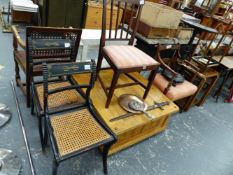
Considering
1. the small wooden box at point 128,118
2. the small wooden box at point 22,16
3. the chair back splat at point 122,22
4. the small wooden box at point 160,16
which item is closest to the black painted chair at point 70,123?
the small wooden box at point 128,118

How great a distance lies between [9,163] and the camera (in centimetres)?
134

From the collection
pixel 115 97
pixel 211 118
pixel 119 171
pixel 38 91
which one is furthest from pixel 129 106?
pixel 211 118

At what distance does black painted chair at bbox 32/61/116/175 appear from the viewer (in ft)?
3.77

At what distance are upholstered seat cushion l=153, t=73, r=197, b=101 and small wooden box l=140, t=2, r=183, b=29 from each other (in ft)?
1.81

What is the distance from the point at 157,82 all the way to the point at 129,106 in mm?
554

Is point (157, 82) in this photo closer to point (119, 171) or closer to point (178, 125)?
point (178, 125)

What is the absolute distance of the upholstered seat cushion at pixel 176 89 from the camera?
2041 millimetres

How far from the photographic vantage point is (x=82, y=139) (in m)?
1.22

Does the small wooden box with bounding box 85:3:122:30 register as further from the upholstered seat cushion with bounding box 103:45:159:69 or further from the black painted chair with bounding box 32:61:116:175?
the black painted chair with bounding box 32:61:116:175

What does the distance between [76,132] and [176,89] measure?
1.22m

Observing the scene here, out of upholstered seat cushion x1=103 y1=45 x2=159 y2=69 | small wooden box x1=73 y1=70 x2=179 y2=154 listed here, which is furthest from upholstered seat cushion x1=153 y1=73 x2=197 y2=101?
upholstered seat cushion x1=103 y1=45 x2=159 y2=69

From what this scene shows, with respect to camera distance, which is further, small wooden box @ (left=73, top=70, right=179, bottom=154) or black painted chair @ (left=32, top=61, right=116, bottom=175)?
small wooden box @ (left=73, top=70, right=179, bottom=154)

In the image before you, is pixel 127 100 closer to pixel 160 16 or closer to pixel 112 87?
pixel 112 87

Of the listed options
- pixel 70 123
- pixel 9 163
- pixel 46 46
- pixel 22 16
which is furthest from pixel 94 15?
pixel 9 163
